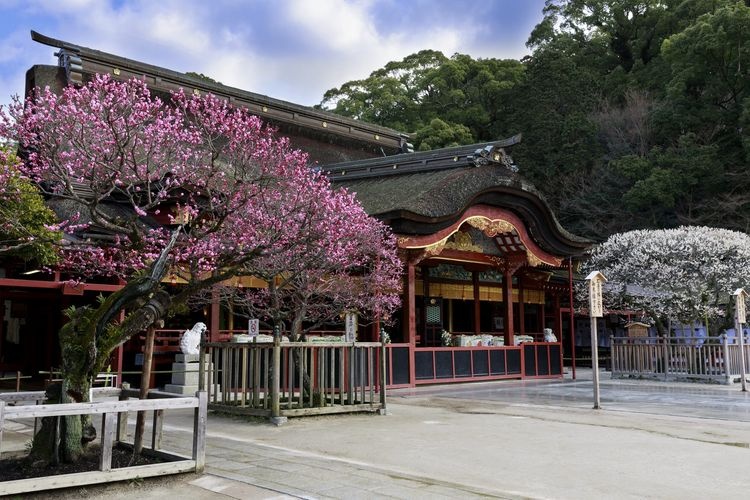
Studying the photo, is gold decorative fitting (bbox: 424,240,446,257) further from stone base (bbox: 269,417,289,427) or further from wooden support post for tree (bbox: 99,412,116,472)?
wooden support post for tree (bbox: 99,412,116,472)

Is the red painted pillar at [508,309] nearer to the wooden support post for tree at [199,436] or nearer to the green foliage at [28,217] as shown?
the green foliage at [28,217]

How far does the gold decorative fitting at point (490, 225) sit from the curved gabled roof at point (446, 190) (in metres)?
0.43

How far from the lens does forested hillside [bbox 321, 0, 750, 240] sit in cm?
3038

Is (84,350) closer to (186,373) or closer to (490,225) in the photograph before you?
(186,373)

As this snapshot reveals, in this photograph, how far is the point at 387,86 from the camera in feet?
136

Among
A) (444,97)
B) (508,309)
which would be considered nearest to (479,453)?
(508,309)

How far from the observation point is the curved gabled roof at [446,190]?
15.7 m

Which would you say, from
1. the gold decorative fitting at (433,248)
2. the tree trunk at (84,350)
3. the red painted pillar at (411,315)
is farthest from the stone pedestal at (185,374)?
the tree trunk at (84,350)

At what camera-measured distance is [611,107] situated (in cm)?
3647

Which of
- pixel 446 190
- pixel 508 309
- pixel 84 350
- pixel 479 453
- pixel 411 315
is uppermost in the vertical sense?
pixel 446 190

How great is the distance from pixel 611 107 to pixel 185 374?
30.8 m

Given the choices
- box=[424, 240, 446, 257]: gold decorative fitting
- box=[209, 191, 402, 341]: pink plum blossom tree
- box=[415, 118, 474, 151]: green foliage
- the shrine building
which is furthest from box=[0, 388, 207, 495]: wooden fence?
box=[415, 118, 474, 151]: green foliage

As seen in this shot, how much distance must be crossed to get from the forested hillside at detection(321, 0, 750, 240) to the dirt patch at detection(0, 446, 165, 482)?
2875 centimetres

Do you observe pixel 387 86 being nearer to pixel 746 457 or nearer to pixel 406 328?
pixel 406 328
